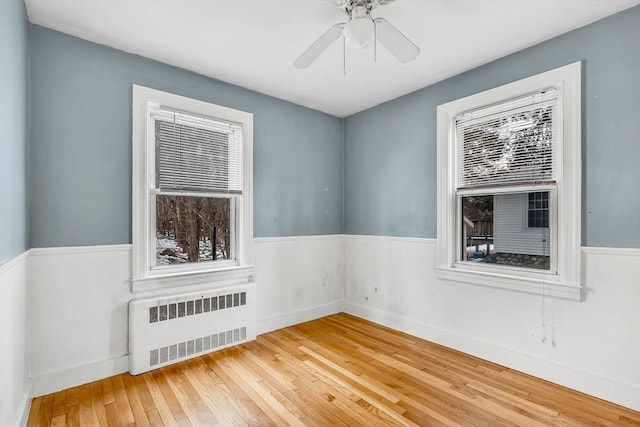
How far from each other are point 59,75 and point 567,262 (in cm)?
403

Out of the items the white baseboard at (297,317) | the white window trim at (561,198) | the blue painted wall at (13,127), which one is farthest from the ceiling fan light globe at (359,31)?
the white baseboard at (297,317)

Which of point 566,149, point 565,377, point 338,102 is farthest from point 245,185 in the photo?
point 565,377

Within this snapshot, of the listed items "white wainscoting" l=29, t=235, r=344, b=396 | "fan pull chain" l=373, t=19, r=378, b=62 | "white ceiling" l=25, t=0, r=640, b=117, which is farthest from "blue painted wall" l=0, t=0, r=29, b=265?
"fan pull chain" l=373, t=19, r=378, b=62

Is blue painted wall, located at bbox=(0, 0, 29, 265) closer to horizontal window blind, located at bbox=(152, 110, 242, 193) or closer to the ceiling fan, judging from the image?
horizontal window blind, located at bbox=(152, 110, 242, 193)

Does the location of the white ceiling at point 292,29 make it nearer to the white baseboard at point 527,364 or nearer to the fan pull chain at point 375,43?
the fan pull chain at point 375,43

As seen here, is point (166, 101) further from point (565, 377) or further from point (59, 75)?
point (565, 377)

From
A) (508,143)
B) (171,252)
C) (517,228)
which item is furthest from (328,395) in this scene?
(508,143)

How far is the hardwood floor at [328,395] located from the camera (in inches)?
78.6

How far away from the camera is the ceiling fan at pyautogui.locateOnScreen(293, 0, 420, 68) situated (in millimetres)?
1783

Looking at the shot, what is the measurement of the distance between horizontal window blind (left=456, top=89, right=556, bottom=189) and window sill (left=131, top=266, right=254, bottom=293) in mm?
2370

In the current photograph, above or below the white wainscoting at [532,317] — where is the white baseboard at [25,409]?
below

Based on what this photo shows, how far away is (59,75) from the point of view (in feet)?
7.72

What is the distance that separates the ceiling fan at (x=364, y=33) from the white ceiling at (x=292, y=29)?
7.2 inches

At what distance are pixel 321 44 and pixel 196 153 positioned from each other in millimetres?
1666
